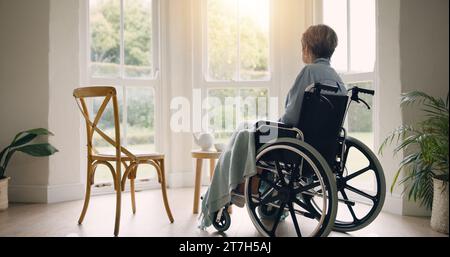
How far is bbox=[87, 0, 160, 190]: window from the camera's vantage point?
3.61 m

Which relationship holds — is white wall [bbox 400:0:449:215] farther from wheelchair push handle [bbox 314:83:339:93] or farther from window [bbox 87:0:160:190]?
window [bbox 87:0:160:190]

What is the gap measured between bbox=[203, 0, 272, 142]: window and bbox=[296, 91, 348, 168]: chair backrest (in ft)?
5.77

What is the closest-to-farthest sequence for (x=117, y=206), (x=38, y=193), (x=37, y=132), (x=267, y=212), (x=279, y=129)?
(x=279, y=129)
(x=117, y=206)
(x=267, y=212)
(x=37, y=132)
(x=38, y=193)

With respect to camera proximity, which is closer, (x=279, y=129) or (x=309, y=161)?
(x=309, y=161)

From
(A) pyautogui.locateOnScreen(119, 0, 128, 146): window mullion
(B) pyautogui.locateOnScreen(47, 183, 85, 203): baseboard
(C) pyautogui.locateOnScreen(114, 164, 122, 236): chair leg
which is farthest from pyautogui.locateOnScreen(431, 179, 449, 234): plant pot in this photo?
(B) pyautogui.locateOnScreen(47, 183, 85, 203): baseboard

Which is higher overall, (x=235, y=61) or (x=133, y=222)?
(x=235, y=61)

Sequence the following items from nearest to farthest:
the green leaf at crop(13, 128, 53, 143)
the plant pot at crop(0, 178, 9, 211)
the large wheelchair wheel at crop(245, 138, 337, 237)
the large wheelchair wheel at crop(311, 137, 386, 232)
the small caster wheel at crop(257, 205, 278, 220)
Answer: the large wheelchair wheel at crop(245, 138, 337, 237) → the large wheelchair wheel at crop(311, 137, 386, 232) → the small caster wheel at crop(257, 205, 278, 220) → the plant pot at crop(0, 178, 9, 211) → the green leaf at crop(13, 128, 53, 143)

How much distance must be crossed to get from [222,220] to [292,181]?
58cm

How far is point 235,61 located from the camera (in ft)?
12.7

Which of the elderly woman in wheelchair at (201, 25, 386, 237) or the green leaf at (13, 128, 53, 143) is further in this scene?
the green leaf at (13, 128, 53, 143)

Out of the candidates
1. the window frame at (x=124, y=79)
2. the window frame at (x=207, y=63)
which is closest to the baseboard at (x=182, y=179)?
the window frame at (x=124, y=79)

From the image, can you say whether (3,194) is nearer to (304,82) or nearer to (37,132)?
(37,132)

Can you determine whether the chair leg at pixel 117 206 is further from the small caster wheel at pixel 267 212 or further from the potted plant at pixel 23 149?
the potted plant at pixel 23 149

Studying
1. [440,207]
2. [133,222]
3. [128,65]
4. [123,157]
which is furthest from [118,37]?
[440,207]
